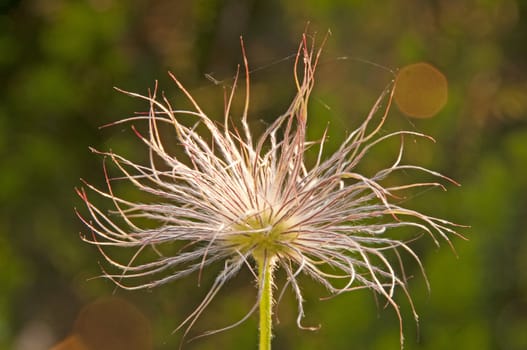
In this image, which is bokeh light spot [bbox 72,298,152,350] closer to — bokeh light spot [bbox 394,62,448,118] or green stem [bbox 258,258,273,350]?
bokeh light spot [bbox 394,62,448,118]

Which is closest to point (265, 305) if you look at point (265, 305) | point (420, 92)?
point (265, 305)

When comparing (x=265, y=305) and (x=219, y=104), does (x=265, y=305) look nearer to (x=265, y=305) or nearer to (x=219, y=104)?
(x=265, y=305)

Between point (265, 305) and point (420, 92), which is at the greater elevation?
point (420, 92)

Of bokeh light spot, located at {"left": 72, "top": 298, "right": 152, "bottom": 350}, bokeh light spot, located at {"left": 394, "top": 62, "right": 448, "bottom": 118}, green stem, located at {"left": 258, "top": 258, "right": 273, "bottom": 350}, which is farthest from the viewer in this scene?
bokeh light spot, located at {"left": 72, "top": 298, "right": 152, "bottom": 350}

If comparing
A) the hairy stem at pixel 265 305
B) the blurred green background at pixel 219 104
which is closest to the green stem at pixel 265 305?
the hairy stem at pixel 265 305

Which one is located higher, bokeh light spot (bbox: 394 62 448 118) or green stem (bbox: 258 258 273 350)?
bokeh light spot (bbox: 394 62 448 118)

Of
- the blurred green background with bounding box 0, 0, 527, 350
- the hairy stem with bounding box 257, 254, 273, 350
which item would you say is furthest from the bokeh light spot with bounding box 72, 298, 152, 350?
the hairy stem with bounding box 257, 254, 273, 350
